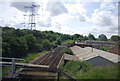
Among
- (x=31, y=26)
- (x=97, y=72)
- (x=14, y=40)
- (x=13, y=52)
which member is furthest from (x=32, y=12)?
(x=97, y=72)

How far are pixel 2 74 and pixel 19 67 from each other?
393mm

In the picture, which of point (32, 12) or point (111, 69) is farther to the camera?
point (32, 12)

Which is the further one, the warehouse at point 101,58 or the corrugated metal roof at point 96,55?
the corrugated metal roof at point 96,55

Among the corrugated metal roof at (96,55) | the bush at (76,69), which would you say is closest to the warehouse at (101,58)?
the corrugated metal roof at (96,55)

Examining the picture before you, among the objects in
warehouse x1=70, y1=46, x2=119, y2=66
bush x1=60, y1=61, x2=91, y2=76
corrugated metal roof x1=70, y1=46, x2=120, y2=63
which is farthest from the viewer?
bush x1=60, y1=61, x2=91, y2=76

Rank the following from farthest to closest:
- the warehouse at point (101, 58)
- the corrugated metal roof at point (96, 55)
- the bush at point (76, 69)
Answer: the bush at point (76, 69)
the corrugated metal roof at point (96, 55)
the warehouse at point (101, 58)

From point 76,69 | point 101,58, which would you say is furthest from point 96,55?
point 76,69

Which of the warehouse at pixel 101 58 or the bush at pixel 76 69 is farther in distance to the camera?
the bush at pixel 76 69

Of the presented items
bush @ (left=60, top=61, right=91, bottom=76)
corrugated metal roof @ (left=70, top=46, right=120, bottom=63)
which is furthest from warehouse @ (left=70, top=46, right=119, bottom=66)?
bush @ (left=60, top=61, right=91, bottom=76)

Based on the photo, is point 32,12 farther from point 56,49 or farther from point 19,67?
point 19,67

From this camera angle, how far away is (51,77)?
2.63 m

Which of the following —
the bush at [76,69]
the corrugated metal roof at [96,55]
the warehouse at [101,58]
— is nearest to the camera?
the warehouse at [101,58]

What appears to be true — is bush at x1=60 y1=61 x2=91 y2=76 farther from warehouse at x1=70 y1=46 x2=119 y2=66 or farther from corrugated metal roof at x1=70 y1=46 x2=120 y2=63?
corrugated metal roof at x1=70 y1=46 x2=120 y2=63

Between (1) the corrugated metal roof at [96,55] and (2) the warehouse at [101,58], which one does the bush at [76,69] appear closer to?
(2) the warehouse at [101,58]
